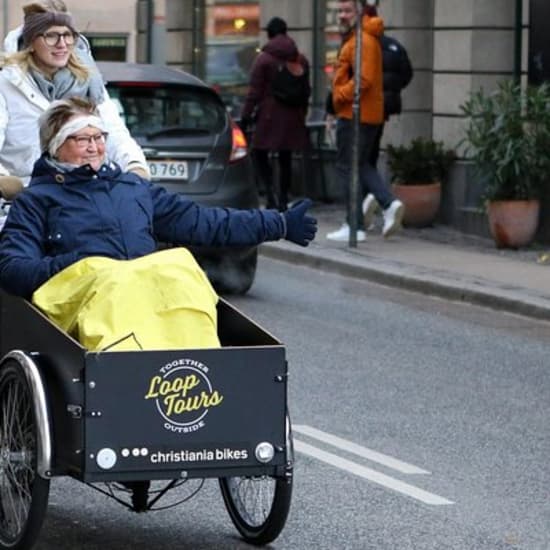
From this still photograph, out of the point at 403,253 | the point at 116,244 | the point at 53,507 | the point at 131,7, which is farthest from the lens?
the point at 131,7

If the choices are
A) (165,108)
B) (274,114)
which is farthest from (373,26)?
(165,108)

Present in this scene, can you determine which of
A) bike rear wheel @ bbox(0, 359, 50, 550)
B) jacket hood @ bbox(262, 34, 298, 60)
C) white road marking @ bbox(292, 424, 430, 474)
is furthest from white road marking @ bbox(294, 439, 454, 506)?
jacket hood @ bbox(262, 34, 298, 60)

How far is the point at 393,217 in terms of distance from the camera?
17.0 meters

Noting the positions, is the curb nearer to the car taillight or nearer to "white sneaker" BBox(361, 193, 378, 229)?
"white sneaker" BBox(361, 193, 378, 229)

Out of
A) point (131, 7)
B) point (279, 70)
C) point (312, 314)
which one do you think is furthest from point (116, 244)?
point (131, 7)

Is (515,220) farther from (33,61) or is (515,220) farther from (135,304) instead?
(135,304)

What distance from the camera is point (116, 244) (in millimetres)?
6797

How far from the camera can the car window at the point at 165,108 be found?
14.2 meters

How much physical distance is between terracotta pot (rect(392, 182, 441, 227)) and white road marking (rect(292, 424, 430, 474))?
909 cm

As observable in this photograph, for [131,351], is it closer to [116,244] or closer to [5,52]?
[116,244]

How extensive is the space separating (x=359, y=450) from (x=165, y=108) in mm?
6078

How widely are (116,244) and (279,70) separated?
42.4ft

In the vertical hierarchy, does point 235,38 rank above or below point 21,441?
above

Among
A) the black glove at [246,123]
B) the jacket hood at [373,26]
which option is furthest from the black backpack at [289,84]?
the jacket hood at [373,26]
